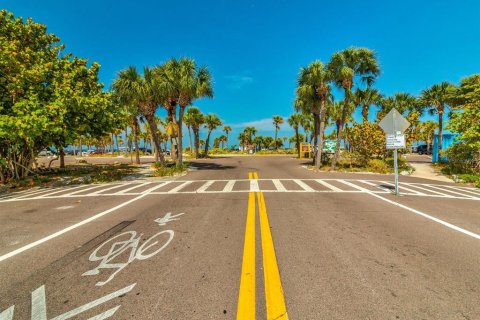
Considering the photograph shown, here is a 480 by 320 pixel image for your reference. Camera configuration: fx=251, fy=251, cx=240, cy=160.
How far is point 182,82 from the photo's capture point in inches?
881

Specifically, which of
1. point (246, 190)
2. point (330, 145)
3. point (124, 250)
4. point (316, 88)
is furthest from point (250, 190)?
point (330, 145)

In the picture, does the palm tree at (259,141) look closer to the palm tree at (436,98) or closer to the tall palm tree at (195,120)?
the tall palm tree at (195,120)

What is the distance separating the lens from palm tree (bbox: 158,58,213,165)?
22.5 meters

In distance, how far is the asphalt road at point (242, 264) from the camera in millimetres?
2701

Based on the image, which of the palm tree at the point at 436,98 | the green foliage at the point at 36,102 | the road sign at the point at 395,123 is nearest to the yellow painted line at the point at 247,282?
the road sign at the point at 395,123

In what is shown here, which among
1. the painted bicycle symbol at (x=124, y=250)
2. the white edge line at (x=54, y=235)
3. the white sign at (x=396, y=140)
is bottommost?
the white edge line at (x=54, y=235)

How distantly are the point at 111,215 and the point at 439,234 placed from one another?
782cm

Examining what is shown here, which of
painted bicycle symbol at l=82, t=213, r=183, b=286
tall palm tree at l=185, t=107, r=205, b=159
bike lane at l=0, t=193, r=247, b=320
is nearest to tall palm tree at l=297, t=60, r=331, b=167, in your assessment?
bike lane at l=0, t=193, r=247, b=320

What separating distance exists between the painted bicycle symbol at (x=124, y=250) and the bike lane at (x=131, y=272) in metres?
0.01

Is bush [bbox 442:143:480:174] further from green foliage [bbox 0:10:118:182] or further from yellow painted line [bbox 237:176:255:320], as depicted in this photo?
green foliage [bbox 0:10:118:182]

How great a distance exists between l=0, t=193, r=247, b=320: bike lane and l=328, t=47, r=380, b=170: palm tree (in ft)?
59.3

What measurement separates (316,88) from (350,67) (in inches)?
149

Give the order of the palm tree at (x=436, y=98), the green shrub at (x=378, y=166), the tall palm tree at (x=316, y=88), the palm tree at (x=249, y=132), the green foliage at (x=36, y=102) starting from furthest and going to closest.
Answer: the palm tree at (x=249, y=132) < the palm tree at (x=436, y=98) < the tall palm tree at (x=316, y=88) < the green shrub at (x=378, y=166) < the green foliage at (x=36, y=102)

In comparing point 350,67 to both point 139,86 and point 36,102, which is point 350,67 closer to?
point 139,86
